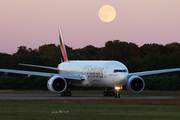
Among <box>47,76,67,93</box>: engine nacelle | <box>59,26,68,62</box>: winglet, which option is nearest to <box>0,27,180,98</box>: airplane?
<box>47,76,67,93</box>: engine nacelle

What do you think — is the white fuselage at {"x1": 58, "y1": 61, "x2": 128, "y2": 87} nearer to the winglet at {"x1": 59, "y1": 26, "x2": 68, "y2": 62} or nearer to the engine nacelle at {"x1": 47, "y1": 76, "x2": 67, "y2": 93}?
the engine nacelle at {"x1": 47, "y1": 76, "x2": 67, "y2": 93}

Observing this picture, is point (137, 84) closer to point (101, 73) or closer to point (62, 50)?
point (101, 73)

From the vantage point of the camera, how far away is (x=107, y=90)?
162 ft

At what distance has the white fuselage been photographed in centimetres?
4381

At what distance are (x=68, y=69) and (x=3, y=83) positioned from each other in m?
14.6

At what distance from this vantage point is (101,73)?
4600 centimetres

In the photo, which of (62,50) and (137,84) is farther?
(62,50)

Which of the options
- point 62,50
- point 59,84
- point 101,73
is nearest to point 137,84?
point 101,73

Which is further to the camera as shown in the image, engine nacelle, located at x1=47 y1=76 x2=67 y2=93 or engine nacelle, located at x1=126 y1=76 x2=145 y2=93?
engine nacelle, located at x1=47 y1=76 x2=67 y2=93

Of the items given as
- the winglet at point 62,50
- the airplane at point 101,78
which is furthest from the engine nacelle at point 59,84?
the winglet at point 62,50

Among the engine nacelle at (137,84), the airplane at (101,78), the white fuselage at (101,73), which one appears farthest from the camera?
the engine nacelle at (137,84)

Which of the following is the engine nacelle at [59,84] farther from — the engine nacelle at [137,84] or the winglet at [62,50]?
the winglet at [62,50]

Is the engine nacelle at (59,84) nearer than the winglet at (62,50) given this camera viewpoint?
Yes

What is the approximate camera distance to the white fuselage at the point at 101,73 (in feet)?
144
